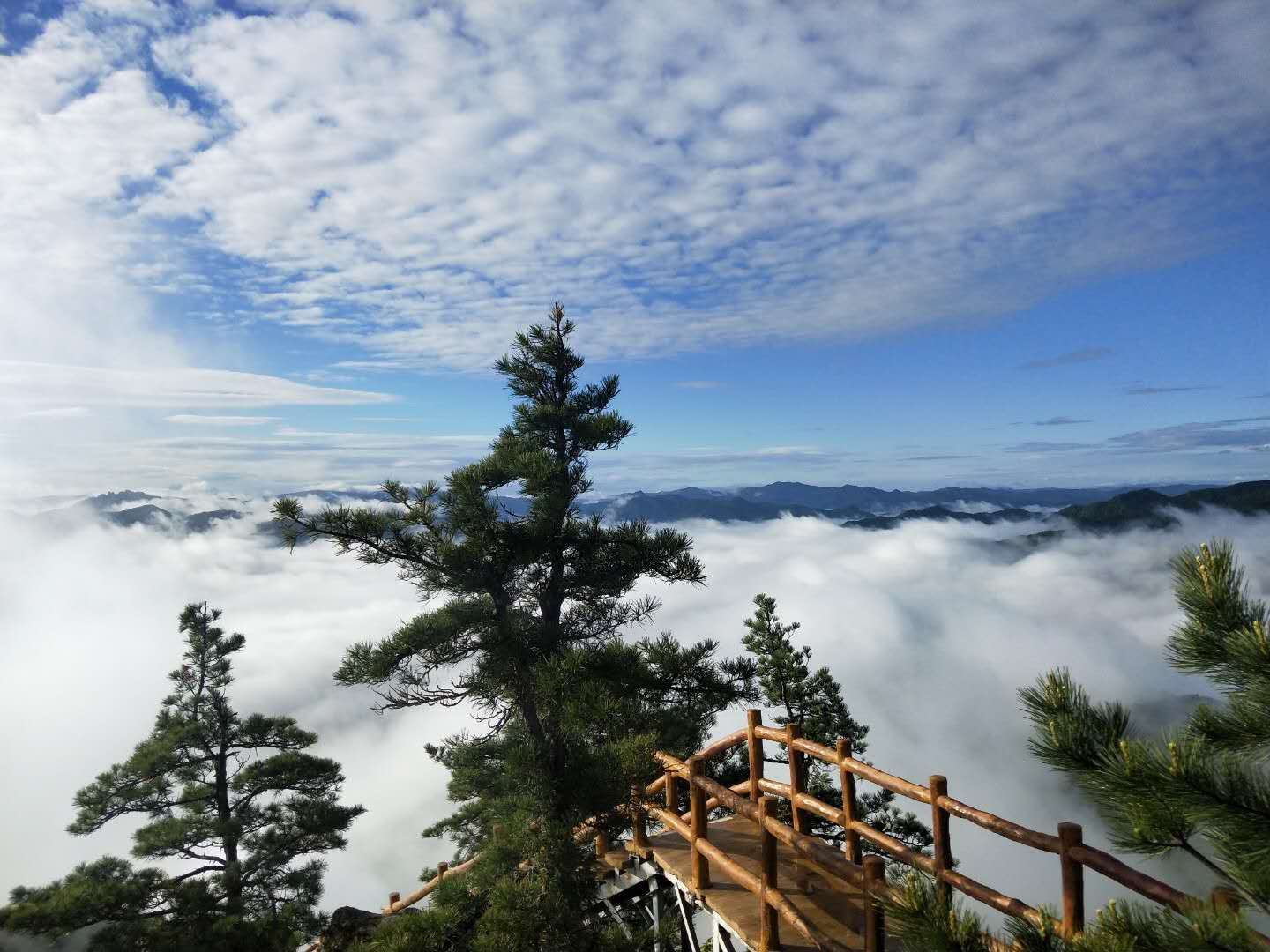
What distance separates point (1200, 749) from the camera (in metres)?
3.34

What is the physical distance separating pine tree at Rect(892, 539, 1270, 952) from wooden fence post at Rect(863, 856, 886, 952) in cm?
108

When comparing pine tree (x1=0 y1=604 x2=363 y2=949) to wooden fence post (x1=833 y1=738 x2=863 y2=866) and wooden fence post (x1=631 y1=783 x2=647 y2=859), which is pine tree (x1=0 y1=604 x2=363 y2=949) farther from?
wooden fence post (x1=833 y1=738 x2=863 y2=866)

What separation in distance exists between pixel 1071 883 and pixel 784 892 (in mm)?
3433

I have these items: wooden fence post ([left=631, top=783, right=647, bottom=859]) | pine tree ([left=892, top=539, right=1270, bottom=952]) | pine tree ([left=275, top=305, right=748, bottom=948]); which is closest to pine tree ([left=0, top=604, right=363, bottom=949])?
pine tree ([left=275, top=305, right=748, bottom=948])

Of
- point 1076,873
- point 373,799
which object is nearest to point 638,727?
point 1076,873

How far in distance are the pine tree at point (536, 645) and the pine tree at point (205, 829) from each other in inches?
193

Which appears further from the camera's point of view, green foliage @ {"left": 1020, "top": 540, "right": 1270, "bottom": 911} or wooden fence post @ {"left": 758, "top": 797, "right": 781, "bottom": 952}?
wooden fence post @ {"left": 758, "top": 797, "right": 781, "bottom": 952}

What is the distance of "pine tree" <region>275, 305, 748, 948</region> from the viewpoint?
8.34 meters

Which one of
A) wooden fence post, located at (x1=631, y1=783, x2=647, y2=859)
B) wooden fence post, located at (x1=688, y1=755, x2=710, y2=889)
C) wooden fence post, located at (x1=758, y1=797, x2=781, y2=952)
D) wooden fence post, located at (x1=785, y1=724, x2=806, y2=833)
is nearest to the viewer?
wooden fence post, located at (x1=758, y1=797, x2=781, y2=952)

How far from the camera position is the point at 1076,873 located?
14.9ft

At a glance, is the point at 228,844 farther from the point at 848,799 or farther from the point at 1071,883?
the point at 1071,883

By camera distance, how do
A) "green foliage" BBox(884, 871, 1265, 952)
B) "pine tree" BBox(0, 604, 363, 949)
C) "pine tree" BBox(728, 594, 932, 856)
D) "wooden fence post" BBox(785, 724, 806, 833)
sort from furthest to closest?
1. "pine tree" BBox(728, 594, 932, 856)
2. "pine tree" BBox(0, 604, 363, 949)
3. "wooden fence post" BBox(785, 724, 806, 833)
4. "green foliage" BBox(884, 871, 1265, 952)

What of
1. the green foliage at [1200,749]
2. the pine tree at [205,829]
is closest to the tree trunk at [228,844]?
the pine tree at [205,829]

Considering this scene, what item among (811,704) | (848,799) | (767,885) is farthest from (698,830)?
(811,704)
